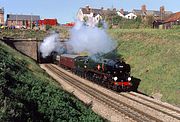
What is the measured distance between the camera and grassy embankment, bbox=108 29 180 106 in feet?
104

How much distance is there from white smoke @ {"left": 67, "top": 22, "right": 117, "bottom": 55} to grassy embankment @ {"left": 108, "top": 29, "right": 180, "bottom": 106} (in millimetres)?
3093

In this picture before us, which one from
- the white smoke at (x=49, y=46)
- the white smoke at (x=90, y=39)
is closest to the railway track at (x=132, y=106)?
the white smoke at (x=90, y=39)

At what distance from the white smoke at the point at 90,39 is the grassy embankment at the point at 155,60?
309 cm

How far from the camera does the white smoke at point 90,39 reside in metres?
49.2

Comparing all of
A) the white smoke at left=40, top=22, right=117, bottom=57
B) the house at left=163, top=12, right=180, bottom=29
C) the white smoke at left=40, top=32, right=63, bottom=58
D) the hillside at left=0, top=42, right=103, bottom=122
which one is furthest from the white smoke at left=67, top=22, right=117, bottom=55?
the hillside at left=0, top=42, right=103, bottom=122

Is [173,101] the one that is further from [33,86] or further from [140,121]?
[33,86]

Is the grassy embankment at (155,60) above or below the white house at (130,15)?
below

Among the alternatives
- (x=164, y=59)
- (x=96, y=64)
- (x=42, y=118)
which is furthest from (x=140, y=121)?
(x=164, y=59)

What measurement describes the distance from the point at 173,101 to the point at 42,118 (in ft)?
55.2

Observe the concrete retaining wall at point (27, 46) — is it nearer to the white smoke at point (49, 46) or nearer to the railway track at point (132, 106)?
the white smoke at point (49, 46)

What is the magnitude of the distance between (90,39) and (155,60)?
41.4 feet

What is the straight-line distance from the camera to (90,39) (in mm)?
49625

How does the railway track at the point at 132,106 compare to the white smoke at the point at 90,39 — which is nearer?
the railway track at the point at 132,106

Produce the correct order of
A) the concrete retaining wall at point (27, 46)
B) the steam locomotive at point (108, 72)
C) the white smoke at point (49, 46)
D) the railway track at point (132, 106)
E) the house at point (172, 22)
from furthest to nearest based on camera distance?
1. the house at point (172, 22)
2. the white smoke at point (49, 46)
3. the concrete retaining wall at point (27, 46)
4. the steam locomotive at point (108, 72)
5. the railway track at point (132, 106)
